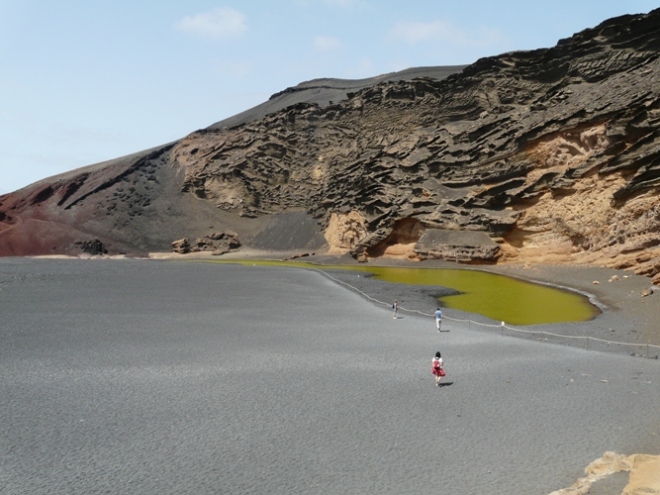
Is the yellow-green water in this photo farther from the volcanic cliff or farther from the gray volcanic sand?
the gray volcanic sand

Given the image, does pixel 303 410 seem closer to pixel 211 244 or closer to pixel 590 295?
pixel 590 295

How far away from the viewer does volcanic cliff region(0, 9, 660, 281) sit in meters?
44.0

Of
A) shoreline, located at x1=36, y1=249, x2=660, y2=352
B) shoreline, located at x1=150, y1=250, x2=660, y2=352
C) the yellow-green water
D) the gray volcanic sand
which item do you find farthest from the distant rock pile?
the gray volcanic sand

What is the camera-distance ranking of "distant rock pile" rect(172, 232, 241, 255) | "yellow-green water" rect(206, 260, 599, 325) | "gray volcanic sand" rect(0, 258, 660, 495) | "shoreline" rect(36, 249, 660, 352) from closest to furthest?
"gray volcanic sand" rect(0, 258, 660, 495) → "shoreline" rect(36, 249, 660, 352) → "yellow-green water" rect(206, 260, 599, 325) → "distant rock pile" rect(172, 232, 241, 255)

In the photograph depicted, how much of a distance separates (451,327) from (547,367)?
713 cm

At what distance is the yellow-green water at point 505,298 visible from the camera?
84.4ft

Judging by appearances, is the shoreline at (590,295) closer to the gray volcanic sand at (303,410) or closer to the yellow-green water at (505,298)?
the yellow-green water at (505,298)

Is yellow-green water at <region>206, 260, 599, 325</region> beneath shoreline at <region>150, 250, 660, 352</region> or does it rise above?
beneath

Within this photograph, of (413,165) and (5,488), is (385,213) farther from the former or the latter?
(5,488)

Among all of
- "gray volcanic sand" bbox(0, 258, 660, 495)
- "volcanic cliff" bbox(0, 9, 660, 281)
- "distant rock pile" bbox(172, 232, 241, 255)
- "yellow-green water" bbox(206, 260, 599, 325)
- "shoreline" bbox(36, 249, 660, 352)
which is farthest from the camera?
"distant rock pile" bbox(172, 232, 241, 255)

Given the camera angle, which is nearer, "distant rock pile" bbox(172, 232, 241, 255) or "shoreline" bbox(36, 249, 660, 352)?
"shoreline" bbox(36, 249, 660, 352)

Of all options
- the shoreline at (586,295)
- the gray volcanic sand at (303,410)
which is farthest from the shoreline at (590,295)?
the gray volcanic sand at (303,410)

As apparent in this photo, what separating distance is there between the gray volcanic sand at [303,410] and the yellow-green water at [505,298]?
6620 millimetres

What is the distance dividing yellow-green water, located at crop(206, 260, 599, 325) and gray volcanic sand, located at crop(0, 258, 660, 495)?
662 centimetres
